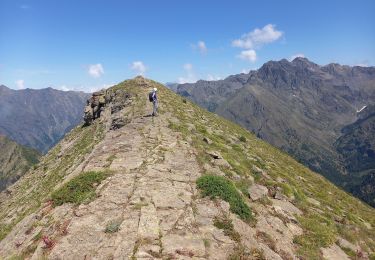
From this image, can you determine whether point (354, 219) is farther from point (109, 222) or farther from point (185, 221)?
point (109, 222)

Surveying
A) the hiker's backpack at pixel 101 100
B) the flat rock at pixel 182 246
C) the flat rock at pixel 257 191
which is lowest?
the flat rock at pixel 182 246

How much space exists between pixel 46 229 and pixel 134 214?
4703mm

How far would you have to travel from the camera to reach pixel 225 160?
2847 centimetres

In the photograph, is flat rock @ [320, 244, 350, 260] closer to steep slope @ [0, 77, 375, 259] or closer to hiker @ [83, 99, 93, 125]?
steep slope @ [0, 77, 375, 259]

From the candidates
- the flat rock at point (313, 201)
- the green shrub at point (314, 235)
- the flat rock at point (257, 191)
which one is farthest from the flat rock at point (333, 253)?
the flat rock at point (313, 201)

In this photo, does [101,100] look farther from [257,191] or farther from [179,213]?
[179,213]

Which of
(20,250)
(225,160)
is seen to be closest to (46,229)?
(20,250)

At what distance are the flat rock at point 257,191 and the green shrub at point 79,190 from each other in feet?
32.2

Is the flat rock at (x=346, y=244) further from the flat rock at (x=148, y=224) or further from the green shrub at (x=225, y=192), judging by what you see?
the flat rock at (x=148, y=224)

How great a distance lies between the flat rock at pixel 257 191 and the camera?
23.8 m

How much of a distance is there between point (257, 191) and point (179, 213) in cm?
756

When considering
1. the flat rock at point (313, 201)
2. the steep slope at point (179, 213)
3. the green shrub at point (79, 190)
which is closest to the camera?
the steep slope at point (179, 213)

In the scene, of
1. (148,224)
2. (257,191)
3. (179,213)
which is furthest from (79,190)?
(257,191)

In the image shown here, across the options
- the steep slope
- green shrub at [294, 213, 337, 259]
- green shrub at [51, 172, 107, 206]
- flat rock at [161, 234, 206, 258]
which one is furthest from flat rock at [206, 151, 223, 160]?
flat rock at [161, 234, 206, 258]
